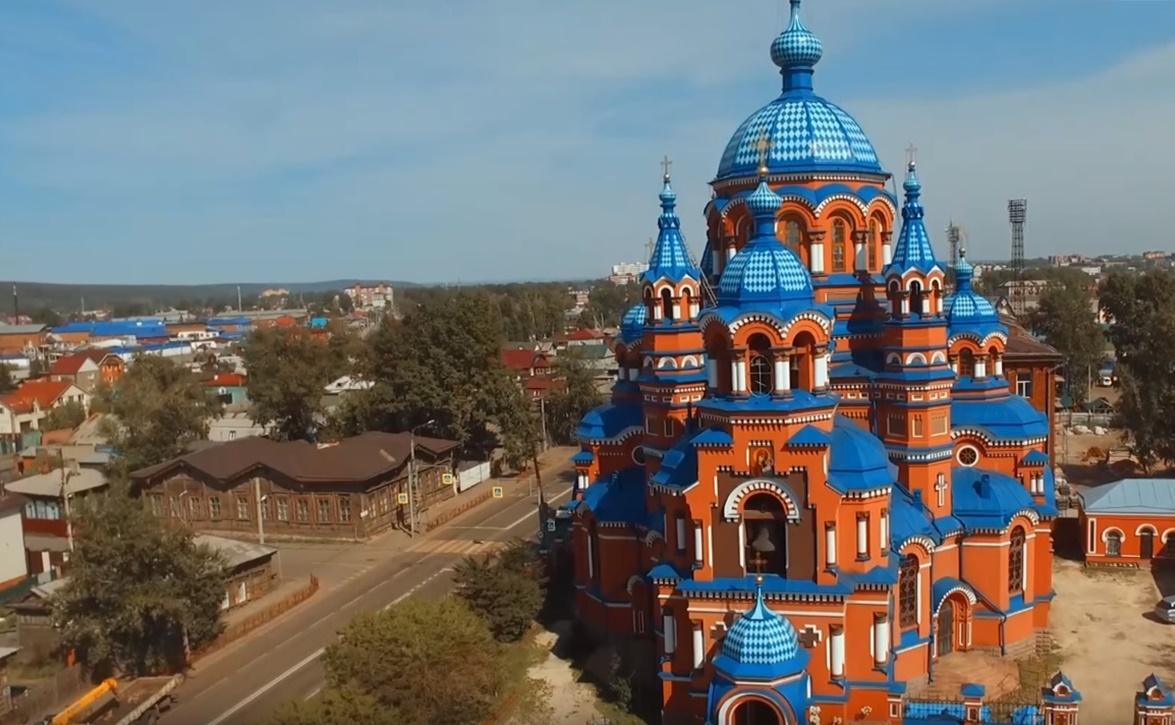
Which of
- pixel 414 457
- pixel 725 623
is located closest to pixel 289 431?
pixel 414 457

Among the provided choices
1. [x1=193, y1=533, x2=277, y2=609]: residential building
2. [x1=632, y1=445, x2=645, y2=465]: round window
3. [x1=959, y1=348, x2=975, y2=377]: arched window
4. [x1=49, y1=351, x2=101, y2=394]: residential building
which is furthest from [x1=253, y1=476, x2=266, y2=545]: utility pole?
[x1=49, y1=351, x2=101, y2=394]: residential building

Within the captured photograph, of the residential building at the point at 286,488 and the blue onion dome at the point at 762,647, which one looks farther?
the residential building at the point at 286,488

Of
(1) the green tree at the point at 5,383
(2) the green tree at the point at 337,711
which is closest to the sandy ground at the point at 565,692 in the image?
(2) the green tree at the point at 337,711

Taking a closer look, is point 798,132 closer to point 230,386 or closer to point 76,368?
point 230,386

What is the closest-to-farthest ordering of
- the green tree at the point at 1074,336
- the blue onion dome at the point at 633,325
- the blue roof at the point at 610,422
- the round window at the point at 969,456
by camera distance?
the round window at the point at 969,456 < the blue roof at the point at 610,422 < the blue onion dome at the point at 633,325 < the green tree at the point at 1074,336

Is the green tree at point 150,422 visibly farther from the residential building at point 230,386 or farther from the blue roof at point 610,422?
the blue roof at point 610,422

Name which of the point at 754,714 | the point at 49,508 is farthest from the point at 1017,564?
the point at 49,508

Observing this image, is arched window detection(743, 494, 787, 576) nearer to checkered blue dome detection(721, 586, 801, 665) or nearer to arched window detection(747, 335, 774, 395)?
checkered blue dome detection(721, 586, 801, 665)
